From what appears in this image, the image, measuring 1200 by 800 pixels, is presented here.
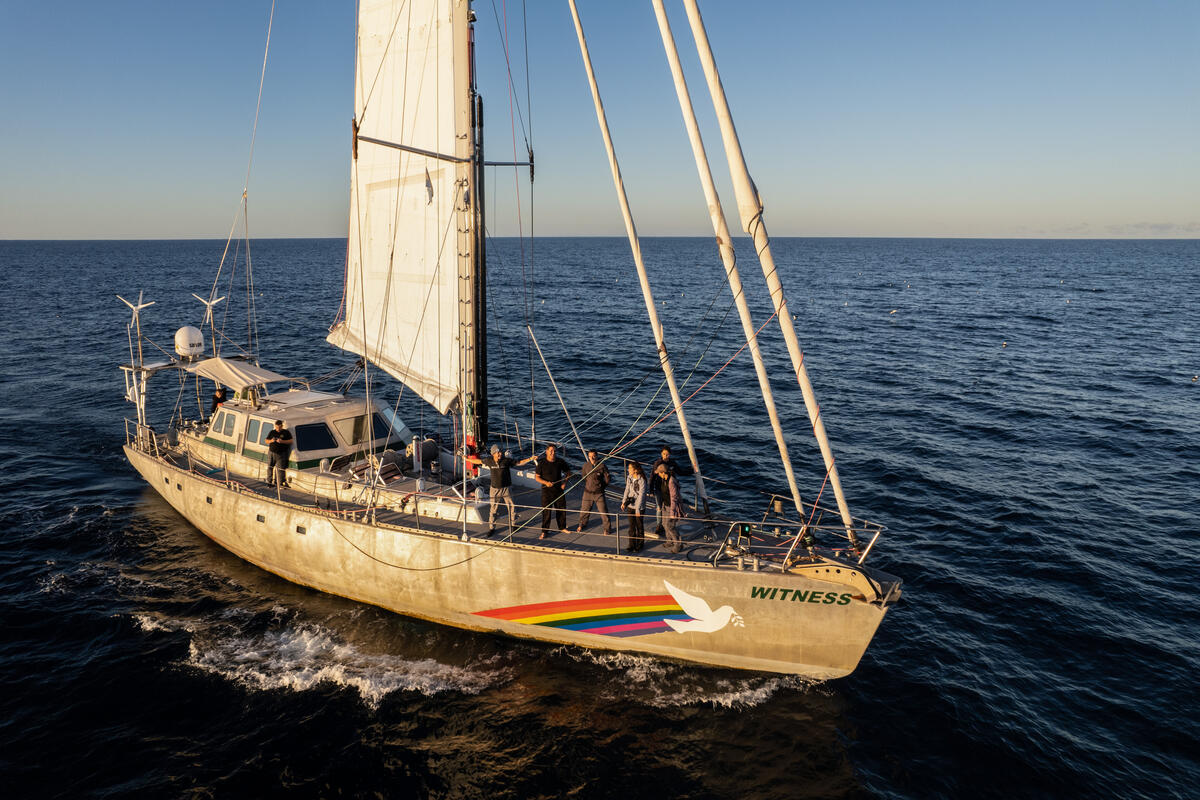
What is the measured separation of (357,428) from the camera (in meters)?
19.4

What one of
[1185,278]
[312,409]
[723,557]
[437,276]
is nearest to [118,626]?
[312,409]

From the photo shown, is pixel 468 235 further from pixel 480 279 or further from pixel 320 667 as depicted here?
pixel 320 667

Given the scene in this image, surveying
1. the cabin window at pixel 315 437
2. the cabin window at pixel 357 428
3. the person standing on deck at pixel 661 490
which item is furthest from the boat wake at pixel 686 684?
the cabin window at pixel 315 437

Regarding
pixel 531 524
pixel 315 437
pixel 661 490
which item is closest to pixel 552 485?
pixel 531 524

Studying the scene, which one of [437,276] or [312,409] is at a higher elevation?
[437,276]

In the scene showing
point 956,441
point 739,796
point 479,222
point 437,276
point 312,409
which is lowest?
point 739,796

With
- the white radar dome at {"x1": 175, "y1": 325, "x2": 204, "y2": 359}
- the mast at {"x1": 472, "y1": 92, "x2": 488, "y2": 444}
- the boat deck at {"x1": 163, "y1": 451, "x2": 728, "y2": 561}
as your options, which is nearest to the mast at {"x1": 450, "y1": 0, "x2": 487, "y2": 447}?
the mast at {"x1": 472, "y1": 92, "x2": 488, "y2": 444}

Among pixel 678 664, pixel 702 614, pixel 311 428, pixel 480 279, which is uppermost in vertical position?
pixel 480 279

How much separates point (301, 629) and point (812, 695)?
40.1 ft

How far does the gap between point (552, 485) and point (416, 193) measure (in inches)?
325

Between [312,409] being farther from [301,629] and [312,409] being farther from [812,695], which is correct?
[812,695]

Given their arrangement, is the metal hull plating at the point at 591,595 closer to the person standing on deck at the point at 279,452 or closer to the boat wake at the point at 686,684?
the boat wake at the point at 686,684

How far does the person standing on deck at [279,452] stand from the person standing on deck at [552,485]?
25.1 feet

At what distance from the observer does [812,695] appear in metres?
14.1
